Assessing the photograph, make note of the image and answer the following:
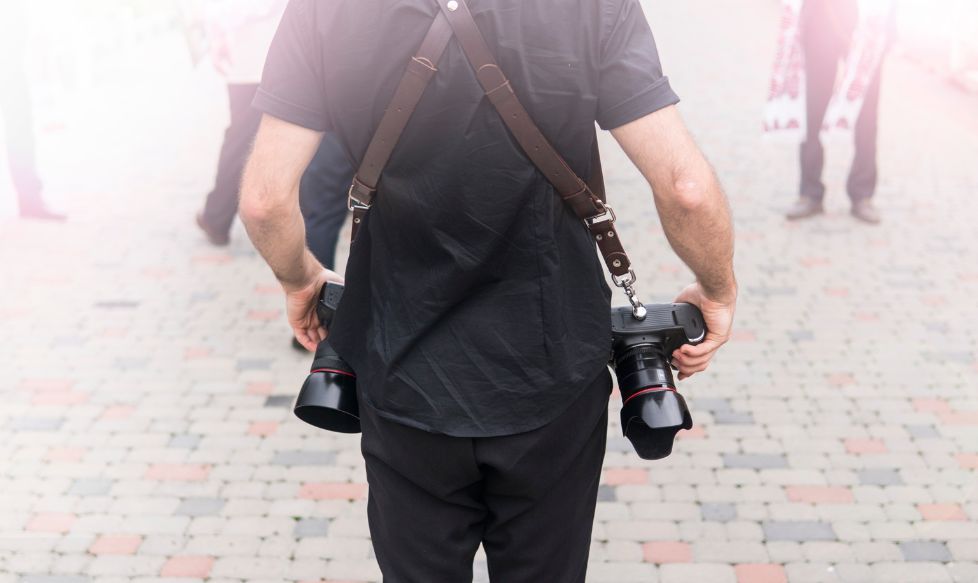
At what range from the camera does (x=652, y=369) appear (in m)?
2.08

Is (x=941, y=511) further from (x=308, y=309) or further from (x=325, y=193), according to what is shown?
(x=325, y=193)

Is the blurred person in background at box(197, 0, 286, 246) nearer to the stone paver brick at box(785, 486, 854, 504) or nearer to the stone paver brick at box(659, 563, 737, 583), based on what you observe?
the stone paver brick at box(659, 563, 737, 583)

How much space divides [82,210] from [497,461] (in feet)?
19.5

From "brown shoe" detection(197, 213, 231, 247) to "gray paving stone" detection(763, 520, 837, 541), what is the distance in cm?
394

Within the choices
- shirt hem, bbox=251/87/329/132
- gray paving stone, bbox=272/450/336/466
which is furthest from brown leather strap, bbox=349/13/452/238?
gray paving stone, bbox=272/450/336/466

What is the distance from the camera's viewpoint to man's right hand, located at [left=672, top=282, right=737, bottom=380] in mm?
2166

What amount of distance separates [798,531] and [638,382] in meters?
1.66

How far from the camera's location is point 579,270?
6.23 ft

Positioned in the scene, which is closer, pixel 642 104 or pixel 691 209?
pixel 642 104

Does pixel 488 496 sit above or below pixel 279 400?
above

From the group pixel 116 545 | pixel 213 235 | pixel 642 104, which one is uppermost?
pixel 642 104

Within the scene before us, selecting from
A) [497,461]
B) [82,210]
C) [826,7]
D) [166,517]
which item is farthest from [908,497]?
[82,210]

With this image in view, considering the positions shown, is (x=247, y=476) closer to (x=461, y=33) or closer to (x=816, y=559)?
(x=816, y=559)

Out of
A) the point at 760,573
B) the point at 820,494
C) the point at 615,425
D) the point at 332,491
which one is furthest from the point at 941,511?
the point at 332,491
